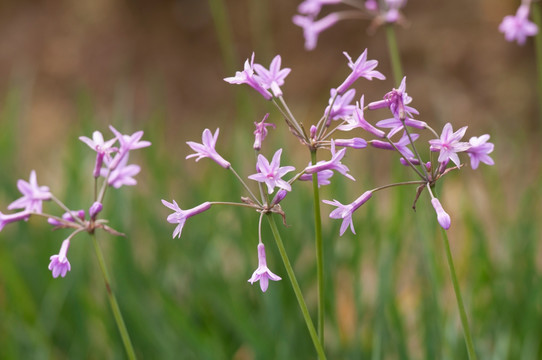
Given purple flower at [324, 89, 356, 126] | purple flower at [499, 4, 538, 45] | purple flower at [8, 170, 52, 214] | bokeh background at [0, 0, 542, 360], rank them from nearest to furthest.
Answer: purple flower at [324, 89, 356, 126] < purple flower at [8, 170, 52, 214] < purple flower at [499, 4, 538, 45] < bokeh background at [0, 0, 542, 360]

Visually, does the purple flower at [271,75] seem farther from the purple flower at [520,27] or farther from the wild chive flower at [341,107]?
the purple flower at [520,27]

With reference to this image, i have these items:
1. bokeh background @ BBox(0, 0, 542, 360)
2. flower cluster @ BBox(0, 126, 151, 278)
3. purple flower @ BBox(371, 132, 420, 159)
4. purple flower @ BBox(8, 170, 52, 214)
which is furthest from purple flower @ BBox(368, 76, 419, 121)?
bokeh background @ BBox(0, 0, 542, 360)

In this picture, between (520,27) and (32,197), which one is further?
(520,27)

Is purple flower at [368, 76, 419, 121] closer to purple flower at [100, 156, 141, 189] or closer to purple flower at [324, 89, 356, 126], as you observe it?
purple flower at [324, 89, 356, 126]

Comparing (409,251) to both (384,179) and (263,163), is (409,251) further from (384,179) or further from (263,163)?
(384,179)

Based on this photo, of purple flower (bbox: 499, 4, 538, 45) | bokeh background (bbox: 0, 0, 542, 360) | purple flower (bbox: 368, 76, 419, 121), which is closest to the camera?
purple flower (bbox: 368, 76, 419, 121)

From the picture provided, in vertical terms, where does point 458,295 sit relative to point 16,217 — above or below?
below

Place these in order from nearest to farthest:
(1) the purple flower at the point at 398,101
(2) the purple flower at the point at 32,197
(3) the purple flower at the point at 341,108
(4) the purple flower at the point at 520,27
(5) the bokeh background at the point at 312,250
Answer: (1) the purple flower at the point at 398,101 < (3) the purple flower at the point at 341,108 < (2) the purple flower at the point at 32,197 < (4) the purple flower at the point at 520,27 < (5) the bokeh background at the point at 312,250

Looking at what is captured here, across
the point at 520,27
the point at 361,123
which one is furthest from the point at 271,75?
the point at 520,27

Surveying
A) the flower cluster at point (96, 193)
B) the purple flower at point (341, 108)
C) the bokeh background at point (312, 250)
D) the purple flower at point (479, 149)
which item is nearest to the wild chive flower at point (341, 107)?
the purple flower at point (341, 108)

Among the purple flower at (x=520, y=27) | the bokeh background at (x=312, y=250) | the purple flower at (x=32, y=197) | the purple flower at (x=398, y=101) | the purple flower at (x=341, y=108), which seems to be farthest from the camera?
the bokeh background at (x=312, y=250)

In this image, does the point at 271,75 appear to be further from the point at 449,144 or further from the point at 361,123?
the point at 449,144
